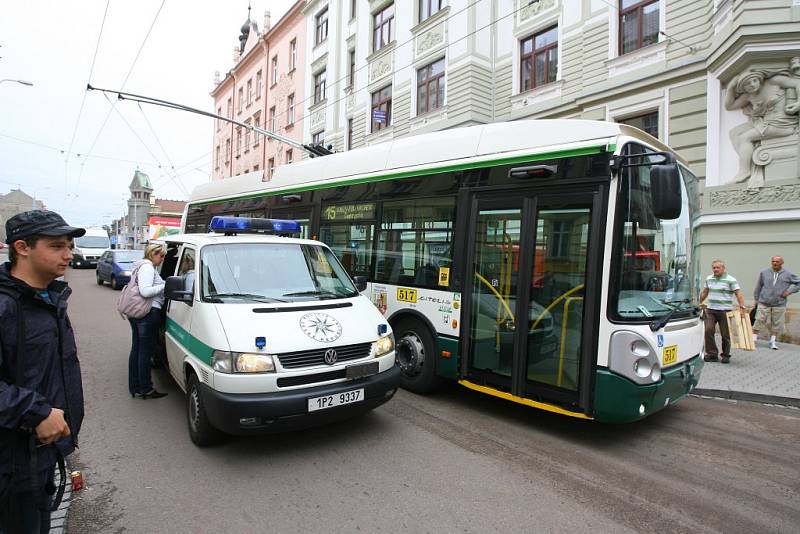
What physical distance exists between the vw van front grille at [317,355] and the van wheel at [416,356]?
1.34 metres

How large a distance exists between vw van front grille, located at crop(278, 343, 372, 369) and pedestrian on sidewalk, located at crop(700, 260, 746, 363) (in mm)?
6720

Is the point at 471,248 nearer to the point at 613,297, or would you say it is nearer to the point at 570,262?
the point at 570,262

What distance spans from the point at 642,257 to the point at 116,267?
19.4m

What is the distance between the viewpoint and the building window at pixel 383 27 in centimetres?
2080

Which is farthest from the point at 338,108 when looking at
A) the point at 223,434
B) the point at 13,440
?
the point at 13,440

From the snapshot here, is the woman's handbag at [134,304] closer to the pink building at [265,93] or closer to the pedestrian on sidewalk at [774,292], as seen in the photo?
the pedestrian on sidewalk at [774,292]

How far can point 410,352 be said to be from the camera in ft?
19.6

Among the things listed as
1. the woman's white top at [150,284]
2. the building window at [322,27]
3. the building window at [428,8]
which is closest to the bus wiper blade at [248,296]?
the woman's white top at [150,284]

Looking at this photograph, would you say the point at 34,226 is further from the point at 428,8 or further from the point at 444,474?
the point at 428,8

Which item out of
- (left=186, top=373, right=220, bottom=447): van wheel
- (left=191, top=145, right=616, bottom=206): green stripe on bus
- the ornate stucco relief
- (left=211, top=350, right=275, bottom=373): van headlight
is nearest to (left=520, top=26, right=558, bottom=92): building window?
the ornate stucco relief

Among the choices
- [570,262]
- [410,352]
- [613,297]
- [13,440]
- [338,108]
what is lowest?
[410,352]

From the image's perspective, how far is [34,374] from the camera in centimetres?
195

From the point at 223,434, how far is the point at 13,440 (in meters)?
2.47

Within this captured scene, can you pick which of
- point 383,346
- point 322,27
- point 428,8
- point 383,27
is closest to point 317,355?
point 383,346
